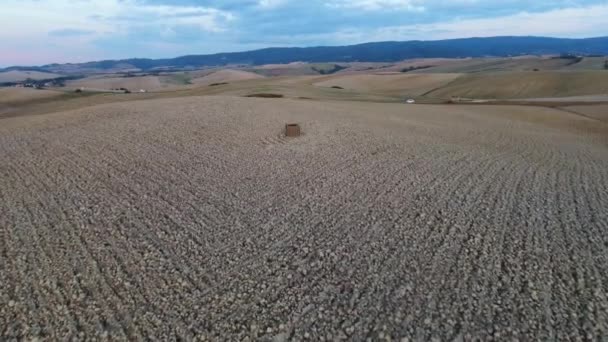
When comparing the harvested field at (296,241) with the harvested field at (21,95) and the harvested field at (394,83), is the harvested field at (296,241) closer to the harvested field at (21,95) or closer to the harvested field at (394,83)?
the harvested field at (21,95)

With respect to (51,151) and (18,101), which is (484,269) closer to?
(51,151)

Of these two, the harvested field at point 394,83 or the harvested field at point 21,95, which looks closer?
the harvested field at point 21,95

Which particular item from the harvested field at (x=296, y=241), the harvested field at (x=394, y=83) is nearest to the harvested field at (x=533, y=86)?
the harvested field at (x=394, y=83)

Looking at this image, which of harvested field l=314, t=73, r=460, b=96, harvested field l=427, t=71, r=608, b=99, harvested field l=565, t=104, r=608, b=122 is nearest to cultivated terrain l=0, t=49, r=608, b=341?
harvested field l=565, t=104, r=608, b=122

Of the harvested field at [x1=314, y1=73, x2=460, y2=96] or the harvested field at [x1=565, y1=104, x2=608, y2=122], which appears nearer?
the harvested field at [x1=565, y1=104, x2=608, y2=122]

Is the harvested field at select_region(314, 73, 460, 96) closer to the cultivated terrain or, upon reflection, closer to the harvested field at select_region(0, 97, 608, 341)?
the cultivated terrain

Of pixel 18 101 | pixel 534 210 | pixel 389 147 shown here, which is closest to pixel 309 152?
pixel 389 147

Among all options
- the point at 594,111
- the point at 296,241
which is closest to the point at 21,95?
the point at 296,241

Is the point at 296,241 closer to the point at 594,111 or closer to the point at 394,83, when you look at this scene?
the point at 594,111
